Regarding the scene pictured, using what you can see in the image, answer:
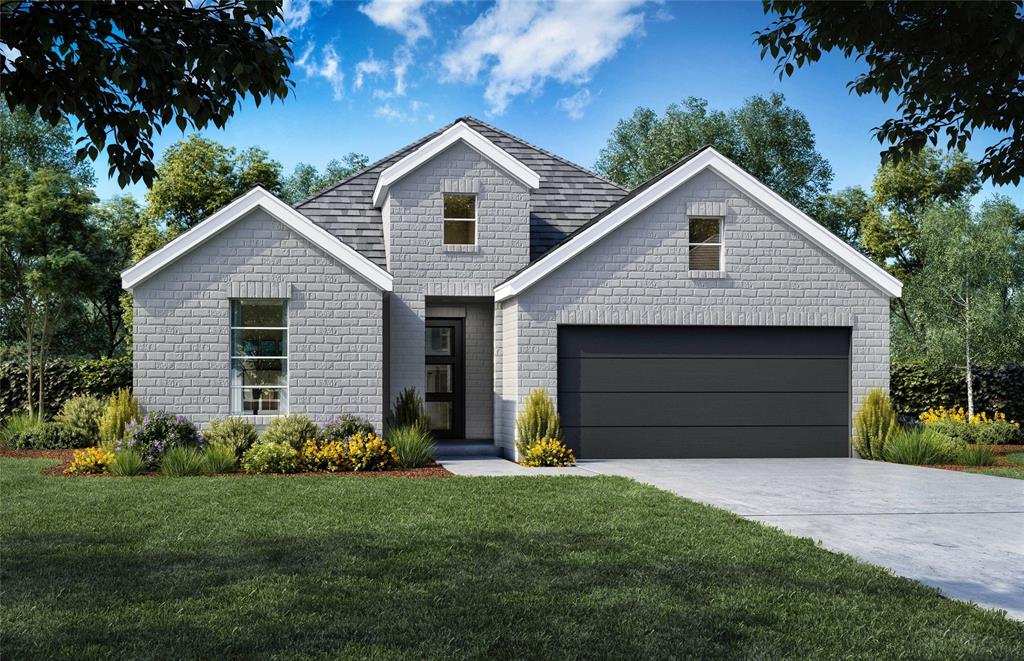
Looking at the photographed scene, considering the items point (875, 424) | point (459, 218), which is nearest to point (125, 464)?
point (459, 218)

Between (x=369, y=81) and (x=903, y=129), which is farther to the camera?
(x=369, y=81)

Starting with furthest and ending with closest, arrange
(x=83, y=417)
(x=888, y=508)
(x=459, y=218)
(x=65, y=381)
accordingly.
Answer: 1. (x=65, y=381)
2. (x=83, y=417)
3. (x=459, y=218)
4. (x=888, y=508)

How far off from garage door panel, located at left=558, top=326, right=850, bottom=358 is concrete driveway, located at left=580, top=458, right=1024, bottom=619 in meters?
2.00

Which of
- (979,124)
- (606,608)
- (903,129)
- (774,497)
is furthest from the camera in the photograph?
(774,497)

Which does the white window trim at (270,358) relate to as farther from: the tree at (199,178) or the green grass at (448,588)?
the tree at (199,178)

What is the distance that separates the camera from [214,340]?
15.5 meters

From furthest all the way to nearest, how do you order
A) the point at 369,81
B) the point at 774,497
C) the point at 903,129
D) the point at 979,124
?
the point at 369,81 < the point at 774,497 < the point at 903,129 < the point at 979,124

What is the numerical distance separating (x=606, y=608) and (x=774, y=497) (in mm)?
5995

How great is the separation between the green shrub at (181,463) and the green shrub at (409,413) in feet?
12.7

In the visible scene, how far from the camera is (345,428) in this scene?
50.2 ft

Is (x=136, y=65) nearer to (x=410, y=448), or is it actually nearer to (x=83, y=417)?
(x=410, y=448)

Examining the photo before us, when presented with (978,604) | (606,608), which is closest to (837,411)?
(978,604)

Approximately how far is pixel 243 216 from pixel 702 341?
8522 mm

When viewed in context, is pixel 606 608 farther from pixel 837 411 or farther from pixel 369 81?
pixel 369 81
